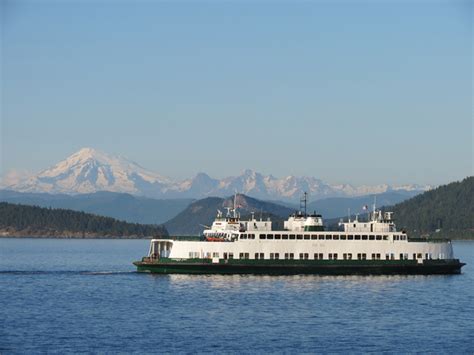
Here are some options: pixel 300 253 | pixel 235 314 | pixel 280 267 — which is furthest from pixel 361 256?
pixel 235 314

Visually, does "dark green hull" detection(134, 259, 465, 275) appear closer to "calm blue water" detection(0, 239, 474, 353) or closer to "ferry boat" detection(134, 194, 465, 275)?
"ferry boat" detection(134, 194, 465, 275)

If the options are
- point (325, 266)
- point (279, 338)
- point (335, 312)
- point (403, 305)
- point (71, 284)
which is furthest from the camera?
point (325, 266)

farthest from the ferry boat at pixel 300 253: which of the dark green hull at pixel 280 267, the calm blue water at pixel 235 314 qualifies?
the calm blue water at pixel 235 314

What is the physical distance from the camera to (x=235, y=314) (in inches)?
2731

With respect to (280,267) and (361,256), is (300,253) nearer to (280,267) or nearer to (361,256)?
(280,267)

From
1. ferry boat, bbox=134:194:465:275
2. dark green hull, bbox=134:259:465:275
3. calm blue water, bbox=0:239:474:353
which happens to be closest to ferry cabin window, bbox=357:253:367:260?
ferry boat, bbox=134:194:465:275

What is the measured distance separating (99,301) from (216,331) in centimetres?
1843

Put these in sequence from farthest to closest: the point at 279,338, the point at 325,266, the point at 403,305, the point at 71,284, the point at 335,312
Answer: the point at 325,266, the point at 71,284, the point at 403,305, the point at 335,312, the point at 279,338

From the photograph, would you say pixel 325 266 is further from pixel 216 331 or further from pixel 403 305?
pixel 216 331

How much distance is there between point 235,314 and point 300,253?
30.6 metres

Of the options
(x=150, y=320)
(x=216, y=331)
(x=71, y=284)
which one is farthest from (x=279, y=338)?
(x=71, y=284)

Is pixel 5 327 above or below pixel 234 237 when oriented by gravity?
below

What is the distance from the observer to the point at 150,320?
6656cm

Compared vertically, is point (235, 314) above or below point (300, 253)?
below
